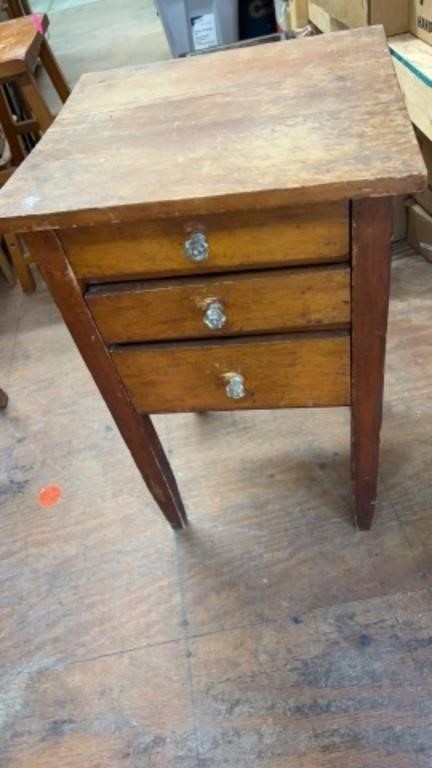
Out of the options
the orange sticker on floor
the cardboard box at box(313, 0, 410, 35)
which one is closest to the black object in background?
the cardboard box at box(313, 0, 410, 35)

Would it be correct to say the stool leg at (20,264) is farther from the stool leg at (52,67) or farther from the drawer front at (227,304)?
the drawer front at (227,304)

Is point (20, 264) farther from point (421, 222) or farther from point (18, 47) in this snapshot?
point (421, 222)

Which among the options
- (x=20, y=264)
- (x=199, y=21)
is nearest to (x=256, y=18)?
(x=199, y=21)

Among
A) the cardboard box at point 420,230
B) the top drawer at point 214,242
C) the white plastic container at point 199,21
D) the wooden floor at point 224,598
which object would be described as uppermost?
the top drawer at point 214,242

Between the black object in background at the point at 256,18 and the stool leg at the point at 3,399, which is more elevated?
the black object in background at the point at 256,18

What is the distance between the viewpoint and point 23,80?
166 cm

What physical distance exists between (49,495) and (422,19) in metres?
1.37

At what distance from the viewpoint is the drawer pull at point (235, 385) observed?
2.78ft

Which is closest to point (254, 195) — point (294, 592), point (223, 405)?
point (223, 405)

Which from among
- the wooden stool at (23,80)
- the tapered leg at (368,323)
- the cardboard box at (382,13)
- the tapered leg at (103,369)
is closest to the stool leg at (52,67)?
the wooden stool at (23,80)

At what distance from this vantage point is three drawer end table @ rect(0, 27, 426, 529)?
25.8 inches

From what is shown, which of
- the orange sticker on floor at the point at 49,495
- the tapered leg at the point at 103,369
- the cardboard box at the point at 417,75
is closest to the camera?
the tapered leg at the point at 103,369

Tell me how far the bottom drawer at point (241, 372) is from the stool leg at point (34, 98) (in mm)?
1190

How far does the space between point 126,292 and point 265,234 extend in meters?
0.20
